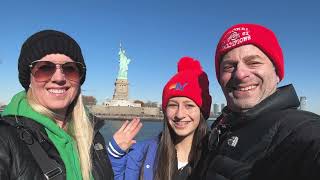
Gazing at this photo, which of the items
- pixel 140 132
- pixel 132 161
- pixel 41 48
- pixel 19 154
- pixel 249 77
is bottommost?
pixel 140 132

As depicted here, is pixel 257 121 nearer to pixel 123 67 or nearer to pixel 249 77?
pixel 249 77

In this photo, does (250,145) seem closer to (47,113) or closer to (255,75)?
(255,75)

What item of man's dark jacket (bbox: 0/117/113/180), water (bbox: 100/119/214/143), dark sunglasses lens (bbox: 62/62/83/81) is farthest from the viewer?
water (bbox: 100/119/214/143)

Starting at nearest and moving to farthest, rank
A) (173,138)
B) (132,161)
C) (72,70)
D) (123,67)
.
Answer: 1. (72,70)
2. (132,161)
3. (173,138)
4. (123,67)

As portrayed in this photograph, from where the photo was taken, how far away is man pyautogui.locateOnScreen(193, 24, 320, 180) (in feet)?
4.89

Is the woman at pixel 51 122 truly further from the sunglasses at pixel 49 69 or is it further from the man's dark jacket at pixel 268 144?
the man's dark jacket at pixel 268 144

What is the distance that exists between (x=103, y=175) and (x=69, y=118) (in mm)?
498

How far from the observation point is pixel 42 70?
2350mm

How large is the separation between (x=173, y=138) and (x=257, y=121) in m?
1.63

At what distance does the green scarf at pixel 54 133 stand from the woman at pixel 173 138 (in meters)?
0.81

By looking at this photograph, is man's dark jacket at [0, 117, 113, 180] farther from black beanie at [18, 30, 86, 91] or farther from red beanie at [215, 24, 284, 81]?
red beanie at [215, 24, 284, 81]

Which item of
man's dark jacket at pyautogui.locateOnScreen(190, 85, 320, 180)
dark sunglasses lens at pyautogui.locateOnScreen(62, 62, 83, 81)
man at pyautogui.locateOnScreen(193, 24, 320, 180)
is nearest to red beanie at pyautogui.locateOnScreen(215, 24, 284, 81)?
man at pyautogui.locateOnScreen(193, 24, 320, 180)

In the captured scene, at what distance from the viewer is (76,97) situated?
2648 millimetres

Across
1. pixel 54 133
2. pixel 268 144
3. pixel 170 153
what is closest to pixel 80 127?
pixel 54 133
